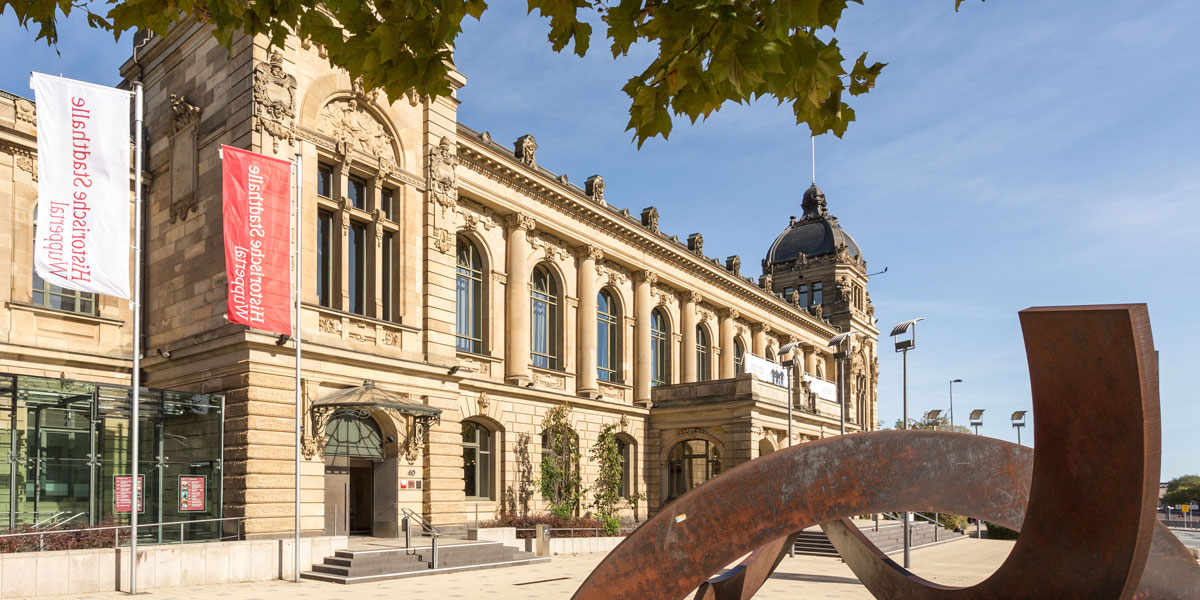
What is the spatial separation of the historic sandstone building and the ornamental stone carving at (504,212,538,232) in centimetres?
10

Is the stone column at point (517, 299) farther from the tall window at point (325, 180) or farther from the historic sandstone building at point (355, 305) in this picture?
the tall window at point (325, 180)

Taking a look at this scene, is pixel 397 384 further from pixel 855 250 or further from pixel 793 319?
pixel 855 250

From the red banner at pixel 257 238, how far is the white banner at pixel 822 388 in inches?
1210

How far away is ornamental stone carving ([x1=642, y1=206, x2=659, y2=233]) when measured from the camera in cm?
4756

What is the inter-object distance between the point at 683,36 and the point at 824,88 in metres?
0.99

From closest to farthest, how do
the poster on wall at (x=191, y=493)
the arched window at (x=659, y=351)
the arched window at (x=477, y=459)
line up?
1. the poster on wall at (x=191, y=493)
2. the arched window at (x=477, y=459)
3. the arched window at (x=659, y=351)

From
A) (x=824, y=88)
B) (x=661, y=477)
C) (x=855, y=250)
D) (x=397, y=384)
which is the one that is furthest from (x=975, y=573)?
(x=855, y=250)

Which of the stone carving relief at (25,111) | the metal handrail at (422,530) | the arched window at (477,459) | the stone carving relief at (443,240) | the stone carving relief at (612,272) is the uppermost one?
the stone carving relief at (25,111)

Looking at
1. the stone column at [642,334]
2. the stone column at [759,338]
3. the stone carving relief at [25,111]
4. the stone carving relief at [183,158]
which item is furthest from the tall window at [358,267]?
the stone column at [759,338]

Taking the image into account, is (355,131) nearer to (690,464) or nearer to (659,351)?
(690,464)

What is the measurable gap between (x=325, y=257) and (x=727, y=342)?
31.1m

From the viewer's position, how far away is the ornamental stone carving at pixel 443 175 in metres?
29.8

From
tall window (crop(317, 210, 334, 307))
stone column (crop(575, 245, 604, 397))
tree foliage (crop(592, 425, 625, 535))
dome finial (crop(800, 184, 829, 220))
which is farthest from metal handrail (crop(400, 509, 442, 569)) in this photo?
dome finial (crop(800, 184, 829, 220))

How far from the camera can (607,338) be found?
148ft
